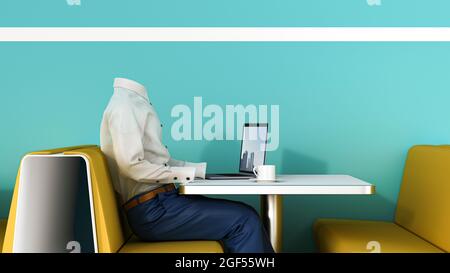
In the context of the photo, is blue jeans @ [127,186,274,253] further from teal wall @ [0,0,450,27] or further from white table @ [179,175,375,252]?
teal wall @ [0,0,450,27]

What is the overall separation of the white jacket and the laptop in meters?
0.35

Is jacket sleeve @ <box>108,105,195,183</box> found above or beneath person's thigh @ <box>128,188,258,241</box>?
above

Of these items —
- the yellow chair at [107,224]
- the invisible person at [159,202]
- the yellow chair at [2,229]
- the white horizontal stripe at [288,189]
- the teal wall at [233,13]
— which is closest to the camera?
the yellow chair at [107,224]

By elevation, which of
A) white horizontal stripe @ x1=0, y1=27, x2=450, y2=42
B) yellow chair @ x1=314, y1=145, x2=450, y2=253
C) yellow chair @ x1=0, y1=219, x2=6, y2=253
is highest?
white horizontal stripe @ x1=0, y1=27, x2=450, y2=42

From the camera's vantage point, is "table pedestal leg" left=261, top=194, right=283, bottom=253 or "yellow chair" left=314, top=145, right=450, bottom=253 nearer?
"yellow chair" left=314, top=145, right=450, bottom=253

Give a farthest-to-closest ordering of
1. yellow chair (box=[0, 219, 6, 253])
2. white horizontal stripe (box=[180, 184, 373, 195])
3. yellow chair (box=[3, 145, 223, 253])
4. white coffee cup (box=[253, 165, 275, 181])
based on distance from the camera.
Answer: yellow chair (box=[0, 219, 6, 253]), white coffee cup (box=[253, 165, 275, 181]), white horizontal stripe (box=[180, 184, 373, 195]), yellow chair (box=[3, 145, 223, 253])

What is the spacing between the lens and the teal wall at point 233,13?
350cm

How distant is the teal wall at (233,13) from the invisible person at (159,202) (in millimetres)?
922

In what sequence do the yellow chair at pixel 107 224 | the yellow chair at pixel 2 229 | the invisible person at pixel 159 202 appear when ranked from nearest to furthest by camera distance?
the yellow chair at pixel 107 224 < the invisible person at pixel 159 202 < the yellow chair at pixel 2 229

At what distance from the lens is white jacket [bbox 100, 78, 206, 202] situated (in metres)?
2.56

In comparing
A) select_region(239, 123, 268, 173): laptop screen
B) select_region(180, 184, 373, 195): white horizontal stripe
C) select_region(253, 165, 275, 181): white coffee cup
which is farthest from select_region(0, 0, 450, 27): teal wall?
select_region(180, 184, 373, 195): white horizontal stripe

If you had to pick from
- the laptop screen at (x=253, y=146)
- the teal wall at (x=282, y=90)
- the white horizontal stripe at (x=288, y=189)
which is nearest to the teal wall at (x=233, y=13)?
the teal wall at (x=282, y=90)

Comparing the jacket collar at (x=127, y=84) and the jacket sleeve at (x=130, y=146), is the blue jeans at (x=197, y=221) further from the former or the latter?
the jacket collar at (x=127, y=84)

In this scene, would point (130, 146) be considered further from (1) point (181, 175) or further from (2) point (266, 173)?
(2) point (266, 173)
